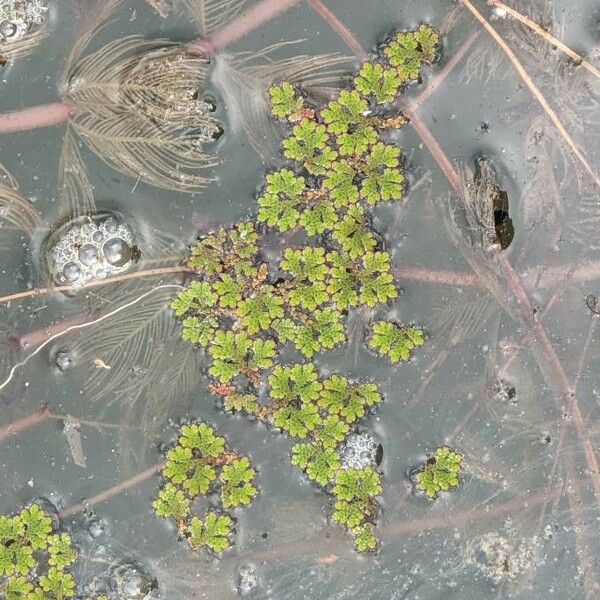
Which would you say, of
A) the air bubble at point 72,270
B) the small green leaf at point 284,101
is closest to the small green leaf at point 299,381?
the air bubble at point 72,270

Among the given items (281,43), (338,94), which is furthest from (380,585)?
(281,43)

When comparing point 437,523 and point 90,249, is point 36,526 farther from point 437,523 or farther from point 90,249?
point 437,523

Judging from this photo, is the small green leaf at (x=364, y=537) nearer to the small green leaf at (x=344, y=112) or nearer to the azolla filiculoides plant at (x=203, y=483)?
the azolla filiculoides plant at (x=203, y=483)

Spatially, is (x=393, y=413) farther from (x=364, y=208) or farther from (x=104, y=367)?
(x=104, y=367)

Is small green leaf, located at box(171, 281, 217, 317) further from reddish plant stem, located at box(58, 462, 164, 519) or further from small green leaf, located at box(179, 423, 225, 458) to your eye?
reddish plant stem, located at box(58, 462, 164, 519)

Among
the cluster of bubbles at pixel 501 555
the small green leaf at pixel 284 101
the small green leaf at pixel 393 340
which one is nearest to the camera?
the small green leaf at pixel 284 101
